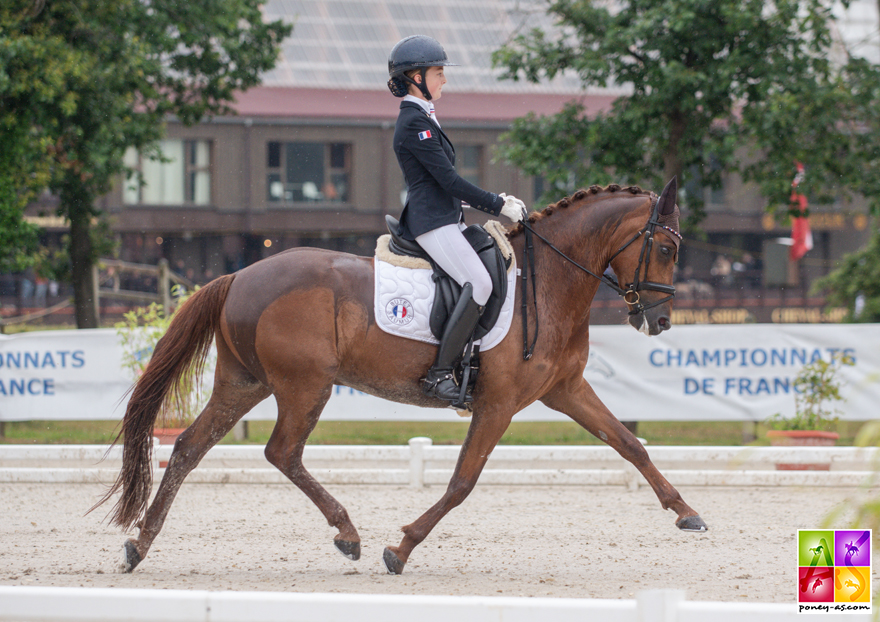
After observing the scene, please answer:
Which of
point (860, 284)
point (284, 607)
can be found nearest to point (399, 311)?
point (284, 607)

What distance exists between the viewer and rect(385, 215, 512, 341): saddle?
451cm

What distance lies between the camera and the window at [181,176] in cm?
2812

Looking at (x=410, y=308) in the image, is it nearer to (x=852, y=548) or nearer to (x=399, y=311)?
(x=399, y=311)

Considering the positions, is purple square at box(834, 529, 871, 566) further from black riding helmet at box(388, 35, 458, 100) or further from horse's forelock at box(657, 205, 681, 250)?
black riding helmet at box(388, 35, 458, 100)

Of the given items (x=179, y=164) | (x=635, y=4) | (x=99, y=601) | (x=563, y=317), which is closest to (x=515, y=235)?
(x=563, y=317)

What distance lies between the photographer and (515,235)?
4.84 metres

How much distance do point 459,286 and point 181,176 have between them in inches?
1004

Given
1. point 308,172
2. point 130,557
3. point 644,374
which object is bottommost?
point 130,557

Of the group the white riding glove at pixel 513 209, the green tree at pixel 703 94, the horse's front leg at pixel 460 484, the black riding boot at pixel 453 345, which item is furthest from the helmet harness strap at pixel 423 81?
the green tree at pixel 703 94

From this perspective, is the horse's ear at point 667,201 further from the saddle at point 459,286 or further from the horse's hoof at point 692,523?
the horse's hoof at point 692,523

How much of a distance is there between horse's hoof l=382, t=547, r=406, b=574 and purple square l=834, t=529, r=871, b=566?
2.10 m

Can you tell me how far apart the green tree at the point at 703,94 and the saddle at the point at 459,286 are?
274 inches

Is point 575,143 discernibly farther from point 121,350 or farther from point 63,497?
point 63,497

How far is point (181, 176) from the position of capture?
28234mm
